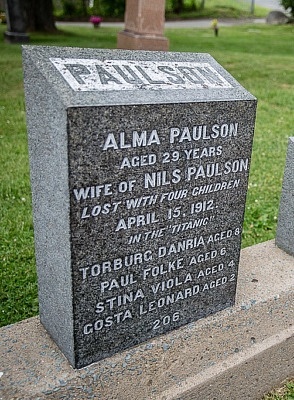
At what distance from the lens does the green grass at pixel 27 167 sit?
11.1 ft

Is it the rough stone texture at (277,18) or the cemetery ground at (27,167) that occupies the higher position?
the rough stone texture at (277,18)

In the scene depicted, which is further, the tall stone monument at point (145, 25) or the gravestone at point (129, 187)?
the tall stone monument at point (145, 25)

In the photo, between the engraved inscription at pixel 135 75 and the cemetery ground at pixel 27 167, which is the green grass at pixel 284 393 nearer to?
the cemetery ground at pixel 27 167

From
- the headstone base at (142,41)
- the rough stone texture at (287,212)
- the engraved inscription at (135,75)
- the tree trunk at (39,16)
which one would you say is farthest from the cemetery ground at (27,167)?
the tree trunk at (39,16)

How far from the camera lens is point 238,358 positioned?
8.17 feet

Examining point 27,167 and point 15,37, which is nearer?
point 27,167

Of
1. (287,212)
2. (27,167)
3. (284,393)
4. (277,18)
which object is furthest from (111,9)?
(284,393)

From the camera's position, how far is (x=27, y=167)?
17.8ft

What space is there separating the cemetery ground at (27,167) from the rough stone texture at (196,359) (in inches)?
13.1

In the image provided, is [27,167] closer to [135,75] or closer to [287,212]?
[287,212]

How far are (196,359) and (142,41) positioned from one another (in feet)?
30.9

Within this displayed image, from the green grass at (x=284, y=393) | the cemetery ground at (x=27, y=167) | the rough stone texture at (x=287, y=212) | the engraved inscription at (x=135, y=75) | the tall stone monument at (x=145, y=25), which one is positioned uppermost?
the engraved inscription at (x=135, y=75)

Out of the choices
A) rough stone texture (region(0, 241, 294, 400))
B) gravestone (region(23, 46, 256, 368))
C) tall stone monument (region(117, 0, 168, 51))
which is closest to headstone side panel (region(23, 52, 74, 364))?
gravestone (region(23, 46, 256, 368))

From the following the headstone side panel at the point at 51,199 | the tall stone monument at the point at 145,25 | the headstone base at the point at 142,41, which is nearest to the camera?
the headstone side panel at the point at 51,199
